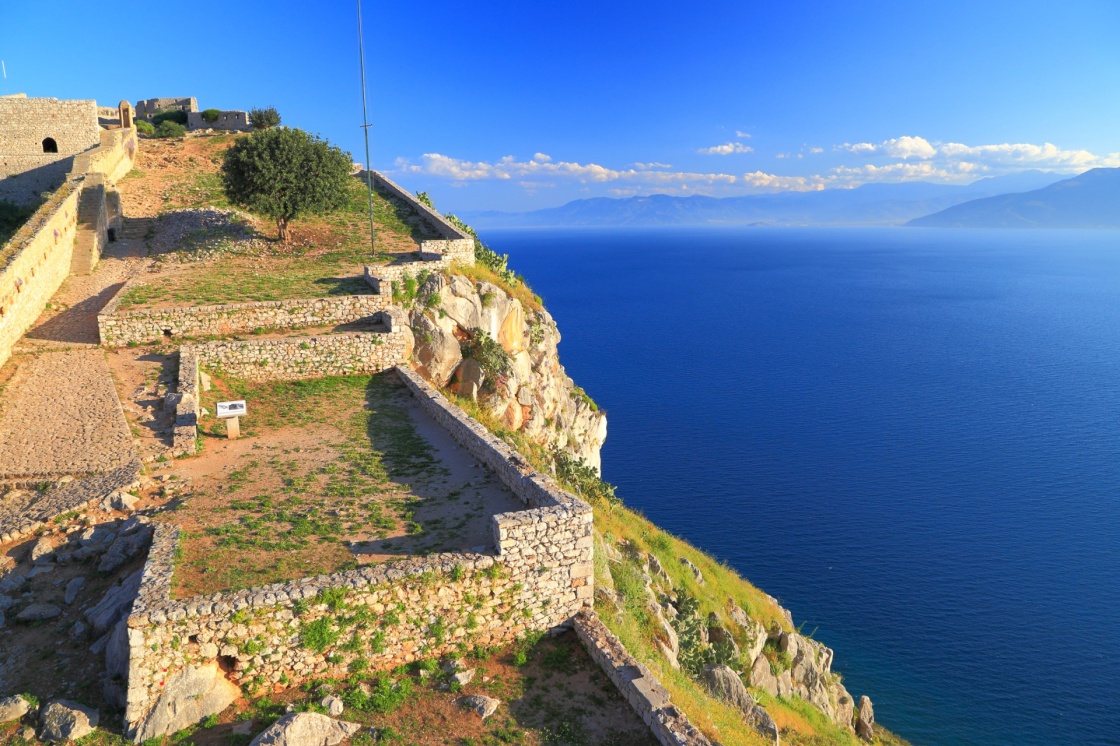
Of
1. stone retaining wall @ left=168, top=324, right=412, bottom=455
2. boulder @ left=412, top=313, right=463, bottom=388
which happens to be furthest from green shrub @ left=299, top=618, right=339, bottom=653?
boulder @ left=412, top=313, right=463, bottom=388

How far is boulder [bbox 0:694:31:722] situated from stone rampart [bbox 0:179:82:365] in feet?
47.7

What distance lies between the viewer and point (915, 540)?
1706 inches

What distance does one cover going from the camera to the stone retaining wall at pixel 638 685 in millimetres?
9297

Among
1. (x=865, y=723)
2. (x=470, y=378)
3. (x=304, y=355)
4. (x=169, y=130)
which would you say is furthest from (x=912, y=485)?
(x=169, y=130)

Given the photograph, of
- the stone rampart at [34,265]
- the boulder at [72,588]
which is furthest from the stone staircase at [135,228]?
the boulder at [72,588]

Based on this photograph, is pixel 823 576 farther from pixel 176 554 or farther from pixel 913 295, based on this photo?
pixel 913 295

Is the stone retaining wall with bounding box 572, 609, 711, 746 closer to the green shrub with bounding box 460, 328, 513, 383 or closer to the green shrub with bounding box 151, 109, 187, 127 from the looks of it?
the green shrub with bounding box 460, 328, 513, 383

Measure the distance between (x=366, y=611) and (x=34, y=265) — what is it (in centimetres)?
2251

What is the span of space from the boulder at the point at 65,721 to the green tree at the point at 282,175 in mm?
28379

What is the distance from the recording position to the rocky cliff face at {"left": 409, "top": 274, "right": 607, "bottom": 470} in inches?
984

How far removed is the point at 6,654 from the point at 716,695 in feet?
43.2

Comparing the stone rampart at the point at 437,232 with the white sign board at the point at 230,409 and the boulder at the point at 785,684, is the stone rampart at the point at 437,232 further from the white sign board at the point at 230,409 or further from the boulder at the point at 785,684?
the boulder at the point at 785,684

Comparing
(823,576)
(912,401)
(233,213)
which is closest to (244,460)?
(233,213)

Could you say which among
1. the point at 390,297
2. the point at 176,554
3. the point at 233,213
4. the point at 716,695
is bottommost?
the point at 716,695
